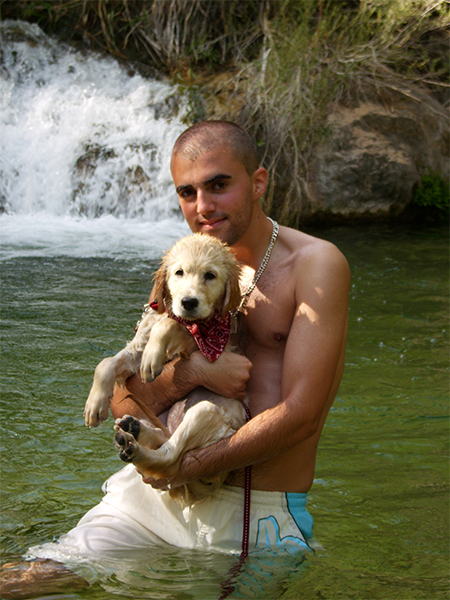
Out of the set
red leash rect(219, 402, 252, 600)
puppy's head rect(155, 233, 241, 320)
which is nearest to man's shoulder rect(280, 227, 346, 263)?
puppy's head rect(155, 233, 241, 320)

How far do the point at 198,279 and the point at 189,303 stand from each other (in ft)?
0.46

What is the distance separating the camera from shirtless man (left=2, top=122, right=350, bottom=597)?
2881 millimetres

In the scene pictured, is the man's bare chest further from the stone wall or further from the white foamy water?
the stone wall

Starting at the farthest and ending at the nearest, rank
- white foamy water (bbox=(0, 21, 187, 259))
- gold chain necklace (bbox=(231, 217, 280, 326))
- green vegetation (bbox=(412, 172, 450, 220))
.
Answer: green vegetation (bbox=(412, 172, 450, 220))
white foamy water (bbox=(0, 21, 187, 259))
gold chain necklace (bbox=(231, 217, 280, 326))

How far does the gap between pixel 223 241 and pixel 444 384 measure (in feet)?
10.6

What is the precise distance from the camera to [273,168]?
10.7 metres

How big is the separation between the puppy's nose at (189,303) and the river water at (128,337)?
3.49 ft

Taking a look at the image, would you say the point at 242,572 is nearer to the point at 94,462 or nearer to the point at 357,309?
the point at 94,462

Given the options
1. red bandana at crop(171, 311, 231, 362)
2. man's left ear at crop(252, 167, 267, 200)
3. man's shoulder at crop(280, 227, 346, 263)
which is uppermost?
man's left ear at crop(252, 167, 267, 200)

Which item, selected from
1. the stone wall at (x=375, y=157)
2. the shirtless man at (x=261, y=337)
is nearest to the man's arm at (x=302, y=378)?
the shirtless man at (x=261, y=337)

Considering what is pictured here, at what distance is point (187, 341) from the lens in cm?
319

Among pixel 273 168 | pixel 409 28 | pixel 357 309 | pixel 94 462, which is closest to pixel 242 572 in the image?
pixel 94 462

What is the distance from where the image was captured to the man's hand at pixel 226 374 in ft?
9.77

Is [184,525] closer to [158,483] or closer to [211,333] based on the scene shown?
[158,483]
